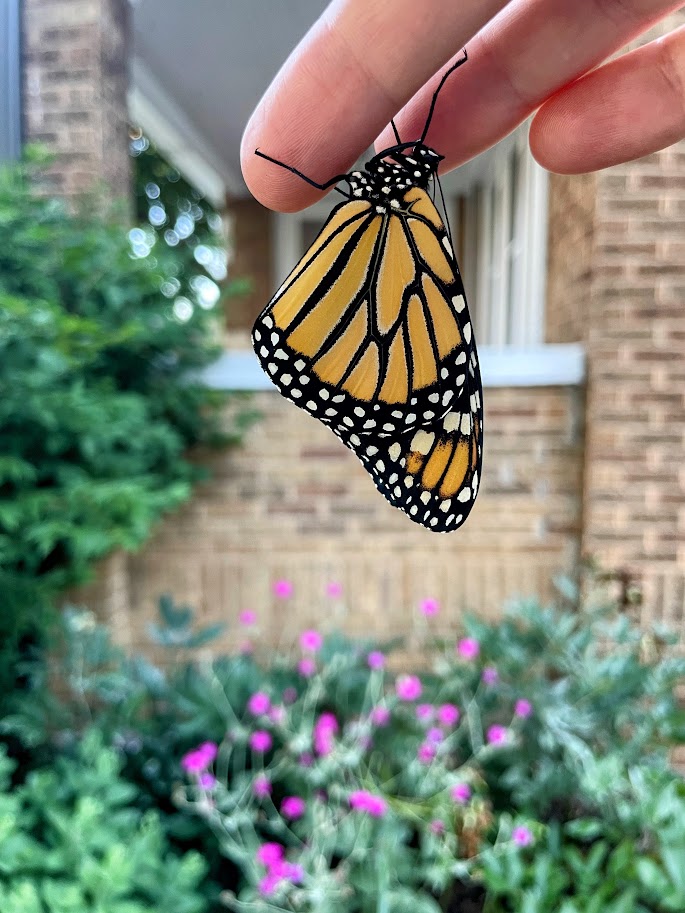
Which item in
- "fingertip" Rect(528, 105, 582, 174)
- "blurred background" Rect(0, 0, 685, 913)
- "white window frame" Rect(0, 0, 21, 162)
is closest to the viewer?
"fingertip" Rect(528, 105, 582, 174)

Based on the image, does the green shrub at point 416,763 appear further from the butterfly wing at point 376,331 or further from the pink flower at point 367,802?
the butterfly wing at point 376,331

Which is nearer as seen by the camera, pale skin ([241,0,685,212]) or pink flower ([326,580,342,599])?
pale skin ([241,0,685,212])

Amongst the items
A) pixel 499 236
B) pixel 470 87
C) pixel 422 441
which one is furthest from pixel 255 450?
pixel 499 236

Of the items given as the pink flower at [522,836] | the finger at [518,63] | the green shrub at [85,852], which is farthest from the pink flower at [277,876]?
the finger at [518,63]

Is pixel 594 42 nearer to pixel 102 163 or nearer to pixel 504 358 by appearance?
pixel 504 358

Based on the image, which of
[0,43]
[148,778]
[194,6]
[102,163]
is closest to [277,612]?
[148,778]

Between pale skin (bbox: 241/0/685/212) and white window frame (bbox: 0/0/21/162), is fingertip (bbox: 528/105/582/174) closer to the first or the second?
pale skin (bbox: 241/0/685/212)

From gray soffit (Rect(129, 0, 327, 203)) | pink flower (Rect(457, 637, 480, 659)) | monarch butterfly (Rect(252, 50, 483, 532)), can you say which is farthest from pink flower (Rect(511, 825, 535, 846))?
gray soffit (Rect(129, 0, 327, 203))
